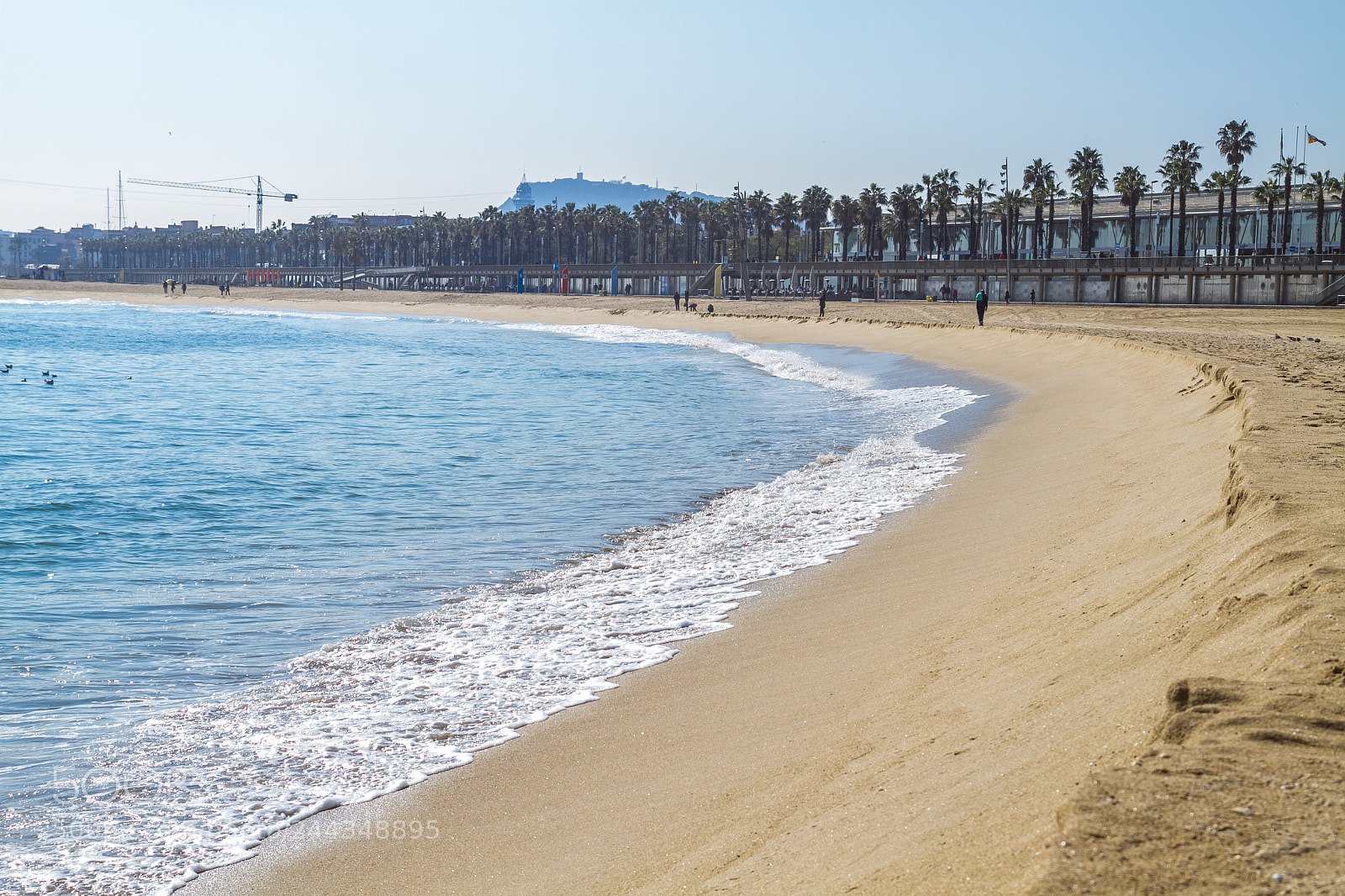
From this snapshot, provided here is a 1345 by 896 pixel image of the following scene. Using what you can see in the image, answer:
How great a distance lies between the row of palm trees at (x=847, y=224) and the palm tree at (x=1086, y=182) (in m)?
0.11

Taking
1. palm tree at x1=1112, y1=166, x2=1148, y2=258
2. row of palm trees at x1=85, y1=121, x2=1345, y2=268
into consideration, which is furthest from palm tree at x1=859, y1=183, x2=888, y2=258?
palm tree at x1=1112, y1=166, x2=1148, y2=258

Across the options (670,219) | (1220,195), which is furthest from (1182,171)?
(670,219)

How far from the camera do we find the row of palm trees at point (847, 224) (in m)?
80.8

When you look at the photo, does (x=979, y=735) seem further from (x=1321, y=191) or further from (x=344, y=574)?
(x=1321, y=191)

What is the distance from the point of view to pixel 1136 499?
9383 mm

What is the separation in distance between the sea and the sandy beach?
0.52 meters

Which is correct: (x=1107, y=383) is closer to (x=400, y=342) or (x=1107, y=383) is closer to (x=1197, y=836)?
(x=1197, y=836)

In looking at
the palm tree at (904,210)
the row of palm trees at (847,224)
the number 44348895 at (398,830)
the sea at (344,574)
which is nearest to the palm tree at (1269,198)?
the row of palm trees at (847,224)

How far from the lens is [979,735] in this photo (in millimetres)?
4496

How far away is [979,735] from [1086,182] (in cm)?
8973

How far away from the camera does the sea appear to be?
5.57 meters

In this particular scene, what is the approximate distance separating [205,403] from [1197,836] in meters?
29.2

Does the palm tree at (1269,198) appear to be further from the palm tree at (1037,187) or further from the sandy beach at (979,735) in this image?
the sandy beach at (979,735)

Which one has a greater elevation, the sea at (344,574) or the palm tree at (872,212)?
the palm tree at (872,212)
